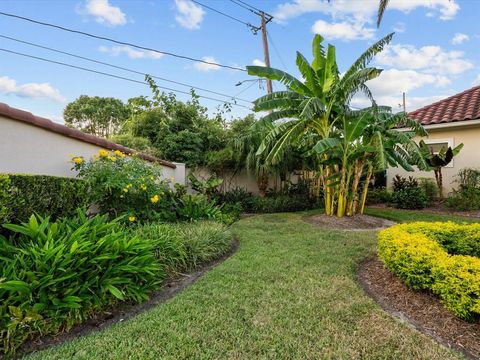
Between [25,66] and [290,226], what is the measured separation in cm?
1114

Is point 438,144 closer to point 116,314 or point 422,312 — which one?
point 422,312

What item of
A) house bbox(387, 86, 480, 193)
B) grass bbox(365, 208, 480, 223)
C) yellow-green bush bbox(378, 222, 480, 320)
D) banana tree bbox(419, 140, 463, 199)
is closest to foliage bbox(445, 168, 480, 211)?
house bbox(387, 86, 480, 193)

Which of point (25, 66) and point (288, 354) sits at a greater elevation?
point (25, 66)

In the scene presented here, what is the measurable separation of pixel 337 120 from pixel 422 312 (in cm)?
631

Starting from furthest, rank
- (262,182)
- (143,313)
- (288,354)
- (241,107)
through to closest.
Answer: (241,107), (262,182), (143,313), (288,354)

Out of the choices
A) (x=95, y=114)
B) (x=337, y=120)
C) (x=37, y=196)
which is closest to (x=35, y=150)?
(x=37, y=196)

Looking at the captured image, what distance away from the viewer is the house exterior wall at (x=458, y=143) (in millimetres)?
10000

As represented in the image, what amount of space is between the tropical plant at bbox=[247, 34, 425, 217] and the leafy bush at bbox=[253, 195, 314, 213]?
2.54 m

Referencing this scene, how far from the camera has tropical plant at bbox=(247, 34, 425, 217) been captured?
283 inches

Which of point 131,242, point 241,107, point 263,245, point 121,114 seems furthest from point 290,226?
point 121,114

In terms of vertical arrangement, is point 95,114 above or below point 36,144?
above

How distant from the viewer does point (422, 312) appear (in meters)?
2.89

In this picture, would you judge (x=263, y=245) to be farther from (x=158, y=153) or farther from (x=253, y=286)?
(x=158, y=153)

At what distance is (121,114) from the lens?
27.0 m
